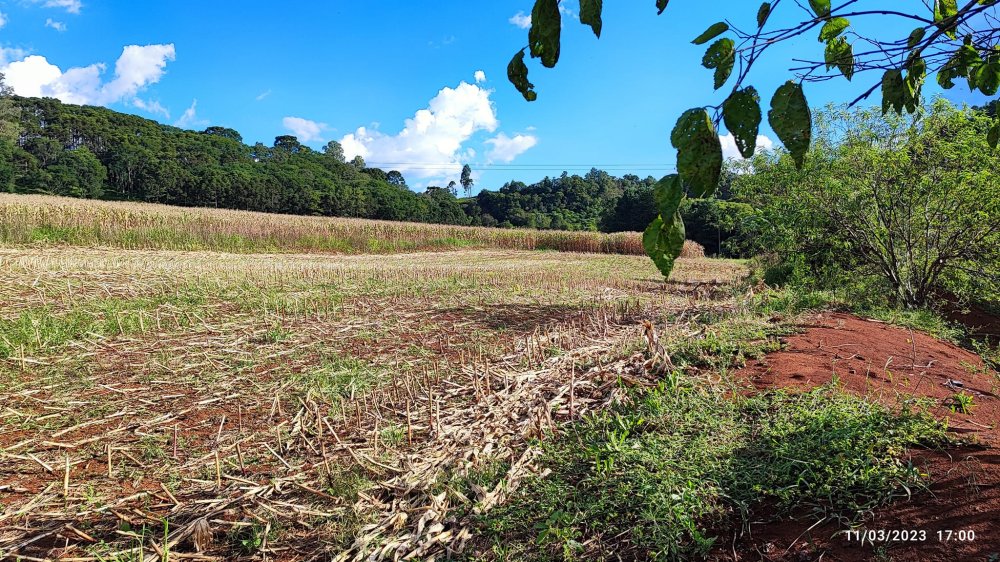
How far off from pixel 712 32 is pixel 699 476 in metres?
2.15

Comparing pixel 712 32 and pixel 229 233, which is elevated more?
pixel 712 32

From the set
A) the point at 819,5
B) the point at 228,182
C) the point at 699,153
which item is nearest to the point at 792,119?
the point at 699,153

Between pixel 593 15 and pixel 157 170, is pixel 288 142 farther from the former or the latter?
pixel 593 15

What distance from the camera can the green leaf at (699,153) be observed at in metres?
0.82

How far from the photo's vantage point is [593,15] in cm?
91

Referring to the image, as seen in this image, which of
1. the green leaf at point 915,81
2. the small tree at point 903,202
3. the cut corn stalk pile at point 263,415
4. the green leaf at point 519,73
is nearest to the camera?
the green leaf at point 519,73

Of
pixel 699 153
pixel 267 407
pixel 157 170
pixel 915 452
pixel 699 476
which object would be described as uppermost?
pixel 157 170

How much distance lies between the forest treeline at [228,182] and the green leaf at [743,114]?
4030 centimetres

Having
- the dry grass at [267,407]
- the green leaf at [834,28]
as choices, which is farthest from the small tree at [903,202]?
the green leaf at [834,28]

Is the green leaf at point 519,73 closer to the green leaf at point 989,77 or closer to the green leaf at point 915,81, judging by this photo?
the green leaf at point 915,81

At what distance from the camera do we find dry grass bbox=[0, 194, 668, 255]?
16500 millimetres

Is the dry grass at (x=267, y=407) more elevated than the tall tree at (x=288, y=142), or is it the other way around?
the tall tree at (x=288, y=142)

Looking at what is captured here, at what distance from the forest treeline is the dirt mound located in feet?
119

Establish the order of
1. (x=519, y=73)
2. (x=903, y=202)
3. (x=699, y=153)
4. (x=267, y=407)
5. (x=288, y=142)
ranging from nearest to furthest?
(x=699, y=153)
(x=519, y=73)
(x=267, y=407)
(x=903, y=202)
(x=288, y=142)
